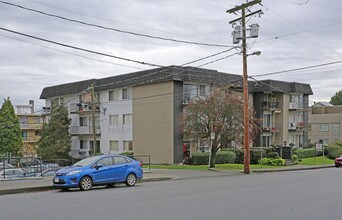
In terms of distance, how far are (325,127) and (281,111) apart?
85.7 ft

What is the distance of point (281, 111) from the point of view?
172ft

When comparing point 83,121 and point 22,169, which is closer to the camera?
point 22,169

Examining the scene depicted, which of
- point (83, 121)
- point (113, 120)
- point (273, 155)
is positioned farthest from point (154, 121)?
point (83, 121)

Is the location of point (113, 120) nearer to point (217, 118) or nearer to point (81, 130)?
point (81, 130)

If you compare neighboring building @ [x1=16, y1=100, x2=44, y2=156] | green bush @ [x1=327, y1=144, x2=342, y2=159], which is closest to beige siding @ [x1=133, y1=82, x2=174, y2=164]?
green bush @ [x1=327, y1=144, x2=342, y2=159]

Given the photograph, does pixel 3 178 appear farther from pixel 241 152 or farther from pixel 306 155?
pixel 306 155

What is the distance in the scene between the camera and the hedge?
37.6 metres

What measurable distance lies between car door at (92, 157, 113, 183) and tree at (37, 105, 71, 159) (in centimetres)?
3215

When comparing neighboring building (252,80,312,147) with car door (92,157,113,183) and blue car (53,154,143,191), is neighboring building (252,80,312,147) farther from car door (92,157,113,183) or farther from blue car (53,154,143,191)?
car door (92,157,113,183)

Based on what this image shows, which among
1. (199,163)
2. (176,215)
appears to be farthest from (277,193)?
(199,163)

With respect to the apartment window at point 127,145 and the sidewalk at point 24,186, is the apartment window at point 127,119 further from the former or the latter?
the sidewalk at point 24,186

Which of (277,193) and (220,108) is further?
(220,108)

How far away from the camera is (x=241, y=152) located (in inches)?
1592

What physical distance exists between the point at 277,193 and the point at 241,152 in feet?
85.5
